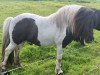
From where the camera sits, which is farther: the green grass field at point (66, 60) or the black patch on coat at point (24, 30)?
the green grass field at point (66, 60)

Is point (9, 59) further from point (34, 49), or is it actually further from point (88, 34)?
point (88, 34)

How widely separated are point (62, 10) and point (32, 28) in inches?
Answer: 33.9

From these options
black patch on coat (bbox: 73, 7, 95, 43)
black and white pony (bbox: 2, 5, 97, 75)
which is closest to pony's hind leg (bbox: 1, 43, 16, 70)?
black and white pony (bbox: 2, 5, 97, 75)

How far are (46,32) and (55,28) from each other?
24 centimetres

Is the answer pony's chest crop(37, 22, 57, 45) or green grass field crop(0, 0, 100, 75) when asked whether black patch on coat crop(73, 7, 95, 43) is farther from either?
green grass field crop(0, 0, 100, 75)

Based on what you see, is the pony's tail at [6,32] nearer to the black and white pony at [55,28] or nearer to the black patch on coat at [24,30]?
the black and white pony at [55,28]

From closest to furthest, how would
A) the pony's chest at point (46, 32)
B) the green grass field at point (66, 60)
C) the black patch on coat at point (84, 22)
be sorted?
the black patch on coat at point (84, 22), the pony's chest at point (46, 32), the green grass field at point (66, 60)

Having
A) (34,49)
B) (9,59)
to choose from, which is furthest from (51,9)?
(9,59)

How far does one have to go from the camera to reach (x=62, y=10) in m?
6.07

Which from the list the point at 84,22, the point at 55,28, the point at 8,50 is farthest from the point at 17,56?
the point at 84,22

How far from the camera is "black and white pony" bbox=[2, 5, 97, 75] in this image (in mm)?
6020

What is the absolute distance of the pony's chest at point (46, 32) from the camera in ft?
20.4

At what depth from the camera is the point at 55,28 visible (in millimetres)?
6191

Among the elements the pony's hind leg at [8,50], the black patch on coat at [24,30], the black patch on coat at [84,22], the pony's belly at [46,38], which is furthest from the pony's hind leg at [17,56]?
the black patch on coat at [84,22]
